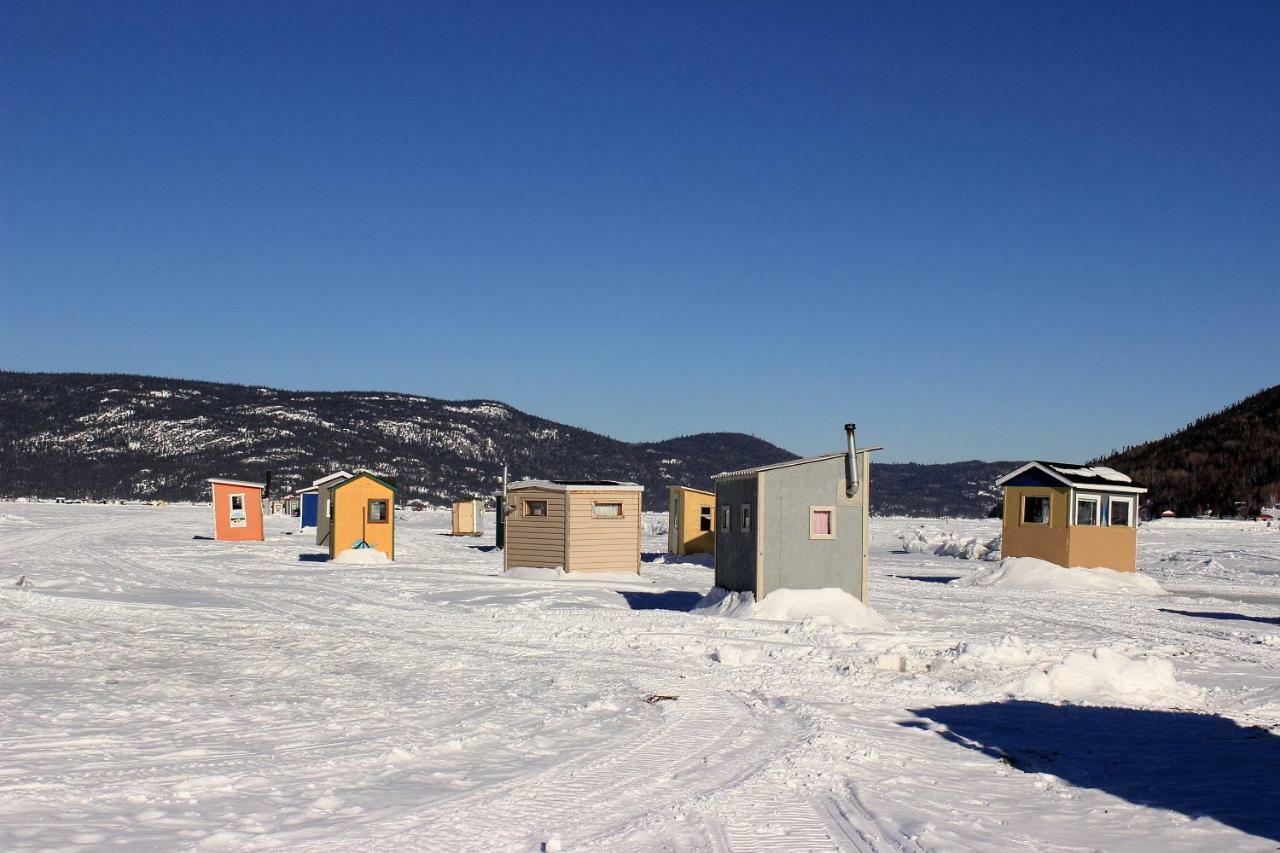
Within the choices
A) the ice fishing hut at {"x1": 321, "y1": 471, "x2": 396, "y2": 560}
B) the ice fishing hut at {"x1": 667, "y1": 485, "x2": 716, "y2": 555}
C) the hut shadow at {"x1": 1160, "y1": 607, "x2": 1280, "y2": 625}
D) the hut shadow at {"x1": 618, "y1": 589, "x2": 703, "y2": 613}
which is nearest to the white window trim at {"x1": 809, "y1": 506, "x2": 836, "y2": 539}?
the hut shadow at {"x1": 618, "y1": 589, "x2": 703, "y2": 613}

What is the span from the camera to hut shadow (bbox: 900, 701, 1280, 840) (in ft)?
28.2

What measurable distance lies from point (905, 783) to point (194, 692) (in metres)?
8.42

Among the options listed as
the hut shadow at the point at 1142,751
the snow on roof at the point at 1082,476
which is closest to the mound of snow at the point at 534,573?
the snow on roof at the point at 1082,476

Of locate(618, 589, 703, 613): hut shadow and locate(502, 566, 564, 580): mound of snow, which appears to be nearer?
locate(618, 589, 703, 613): hut shadow

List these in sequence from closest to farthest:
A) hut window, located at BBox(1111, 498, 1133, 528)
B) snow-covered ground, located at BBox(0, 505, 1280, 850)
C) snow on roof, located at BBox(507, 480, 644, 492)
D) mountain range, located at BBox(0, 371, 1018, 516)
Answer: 1. snow-covered ground, located at BBox(0, 505, 1280, 850)
2. snow on roof, located at BBox(507, 480, 644, 492)
3. hut window, located at BBox(1111, 498, 1133, 528)
4. mountain range, located at BBox(0, 371, 1018, 516)

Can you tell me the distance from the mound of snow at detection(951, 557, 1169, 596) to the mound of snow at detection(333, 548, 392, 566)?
699 inches

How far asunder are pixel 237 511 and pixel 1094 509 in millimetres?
34242

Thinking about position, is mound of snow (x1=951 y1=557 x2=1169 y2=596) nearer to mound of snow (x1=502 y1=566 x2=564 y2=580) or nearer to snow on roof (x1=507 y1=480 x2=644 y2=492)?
snow on roof (x1=507 y1=480 x2=644 y2=492)

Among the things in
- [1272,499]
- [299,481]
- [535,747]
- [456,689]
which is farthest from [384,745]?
[299,481]

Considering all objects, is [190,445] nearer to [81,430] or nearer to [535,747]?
[81,430]

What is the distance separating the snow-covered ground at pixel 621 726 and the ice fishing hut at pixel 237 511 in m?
23.3

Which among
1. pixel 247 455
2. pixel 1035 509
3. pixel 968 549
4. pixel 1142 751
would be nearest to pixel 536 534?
pixel 1035 509

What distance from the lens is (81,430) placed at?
175500 millimetres

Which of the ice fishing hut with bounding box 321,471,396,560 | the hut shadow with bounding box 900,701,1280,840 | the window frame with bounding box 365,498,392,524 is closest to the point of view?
the hut shadow with bounding box 900,701,1280,840
